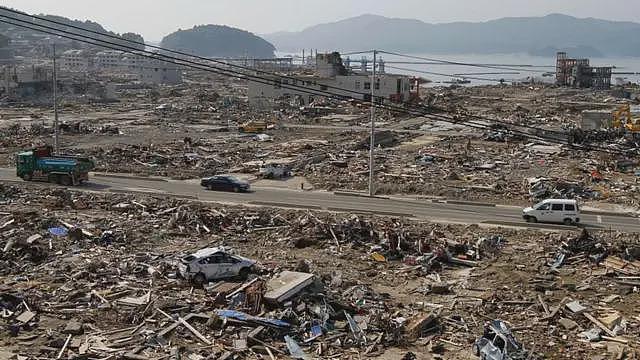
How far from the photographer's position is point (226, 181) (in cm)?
3544

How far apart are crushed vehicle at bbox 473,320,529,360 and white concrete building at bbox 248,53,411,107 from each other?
235ft

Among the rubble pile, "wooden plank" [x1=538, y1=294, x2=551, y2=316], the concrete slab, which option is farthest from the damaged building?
the concrete slab

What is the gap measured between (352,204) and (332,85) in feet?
200

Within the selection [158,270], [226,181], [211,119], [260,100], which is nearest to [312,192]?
[226,181]

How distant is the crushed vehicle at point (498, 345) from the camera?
14.5m

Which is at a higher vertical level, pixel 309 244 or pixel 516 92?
pixel 516 92

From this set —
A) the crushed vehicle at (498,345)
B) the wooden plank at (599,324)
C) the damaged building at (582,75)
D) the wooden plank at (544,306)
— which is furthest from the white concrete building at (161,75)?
the crushed vehicle at (498,345)

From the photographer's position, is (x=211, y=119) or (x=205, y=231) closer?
(x=205, y=231)

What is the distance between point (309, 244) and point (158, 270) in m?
5.80

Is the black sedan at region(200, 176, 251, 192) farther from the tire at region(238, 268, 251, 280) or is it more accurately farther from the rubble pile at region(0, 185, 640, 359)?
the tire at region(238, 268, 251, 280)

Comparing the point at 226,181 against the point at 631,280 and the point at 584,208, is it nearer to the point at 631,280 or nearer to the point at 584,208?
the point at 584,208

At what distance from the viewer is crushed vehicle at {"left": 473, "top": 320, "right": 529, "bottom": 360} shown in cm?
1449

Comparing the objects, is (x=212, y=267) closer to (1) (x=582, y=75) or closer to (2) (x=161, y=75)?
(1) (x=582, y=75)

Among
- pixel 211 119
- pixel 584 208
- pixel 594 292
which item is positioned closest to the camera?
pixel 594 292
